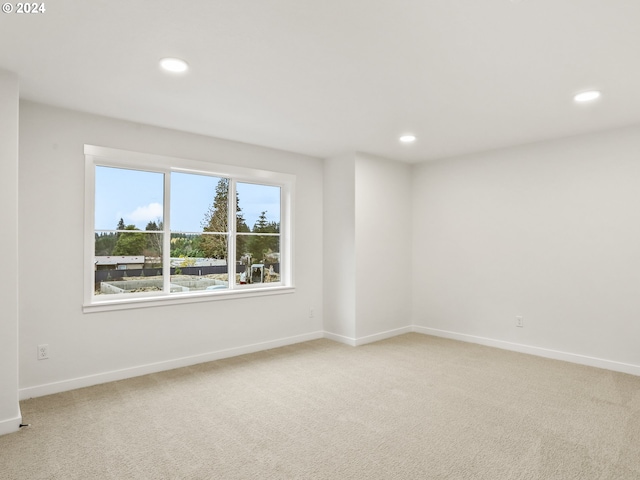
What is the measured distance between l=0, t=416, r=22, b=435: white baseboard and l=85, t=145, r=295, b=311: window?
1.02 metres

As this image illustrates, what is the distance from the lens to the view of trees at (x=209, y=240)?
3.74 metres

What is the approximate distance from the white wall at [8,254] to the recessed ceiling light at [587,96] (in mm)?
4149

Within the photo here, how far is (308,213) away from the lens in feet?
16.9

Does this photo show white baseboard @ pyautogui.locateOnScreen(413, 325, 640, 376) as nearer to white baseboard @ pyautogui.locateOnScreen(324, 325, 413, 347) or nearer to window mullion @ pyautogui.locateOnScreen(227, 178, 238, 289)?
white baseboard @ pyautogui.locateOnScreen(324, 325, 413, 347)

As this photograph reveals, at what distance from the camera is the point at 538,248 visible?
175 inches

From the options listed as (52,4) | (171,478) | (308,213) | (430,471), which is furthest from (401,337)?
(52,4)

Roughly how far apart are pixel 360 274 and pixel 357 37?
3173 mm

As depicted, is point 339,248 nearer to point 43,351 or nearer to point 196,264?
point 196,264

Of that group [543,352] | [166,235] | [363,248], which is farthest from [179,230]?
[543,352]

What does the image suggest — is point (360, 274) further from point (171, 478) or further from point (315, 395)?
point (171, 478)

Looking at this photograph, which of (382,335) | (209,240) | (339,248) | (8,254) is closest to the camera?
(8,254)

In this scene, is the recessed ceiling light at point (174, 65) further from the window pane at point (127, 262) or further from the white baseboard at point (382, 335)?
the white baseboard at point (382, 335)

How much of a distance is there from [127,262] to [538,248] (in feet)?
14.6

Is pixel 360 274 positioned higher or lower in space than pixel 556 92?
lower
